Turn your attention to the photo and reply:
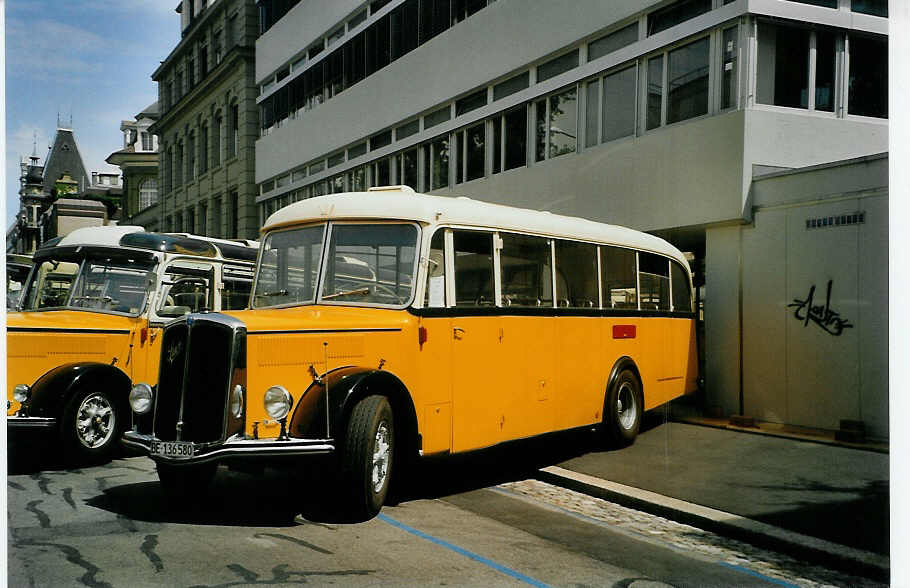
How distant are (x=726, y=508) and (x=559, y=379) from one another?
2.43m

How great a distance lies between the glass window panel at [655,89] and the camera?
1243cm

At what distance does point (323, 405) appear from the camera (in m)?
6.29

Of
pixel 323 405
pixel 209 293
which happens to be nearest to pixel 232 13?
pixel 209 293

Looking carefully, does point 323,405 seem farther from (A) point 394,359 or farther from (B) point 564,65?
(B) point 564,65

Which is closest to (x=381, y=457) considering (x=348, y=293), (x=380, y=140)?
(x=348, y=293)

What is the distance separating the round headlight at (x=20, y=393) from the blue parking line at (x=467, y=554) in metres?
3.98

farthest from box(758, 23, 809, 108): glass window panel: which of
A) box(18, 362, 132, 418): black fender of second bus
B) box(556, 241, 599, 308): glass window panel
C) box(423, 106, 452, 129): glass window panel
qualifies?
box(18, 362, 132, 418): black fender of second bus

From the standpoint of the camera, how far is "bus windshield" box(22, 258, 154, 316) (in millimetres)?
9641

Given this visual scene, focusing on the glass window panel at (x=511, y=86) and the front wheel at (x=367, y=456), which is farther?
the glass window panel at (x=511, y=86)

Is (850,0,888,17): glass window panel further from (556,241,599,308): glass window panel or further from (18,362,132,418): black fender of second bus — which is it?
(18,362,132,418): black fender of second bus

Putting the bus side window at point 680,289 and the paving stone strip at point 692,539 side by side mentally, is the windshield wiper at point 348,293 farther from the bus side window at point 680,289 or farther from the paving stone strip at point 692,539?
the bus side window at point 680,289

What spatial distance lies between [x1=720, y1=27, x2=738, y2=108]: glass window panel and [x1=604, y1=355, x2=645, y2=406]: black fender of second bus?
3.86m

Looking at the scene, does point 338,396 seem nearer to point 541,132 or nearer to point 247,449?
point 247,449

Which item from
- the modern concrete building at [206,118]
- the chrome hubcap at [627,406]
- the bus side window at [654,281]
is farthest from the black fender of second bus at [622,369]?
the modern concrete building at [206,118]
